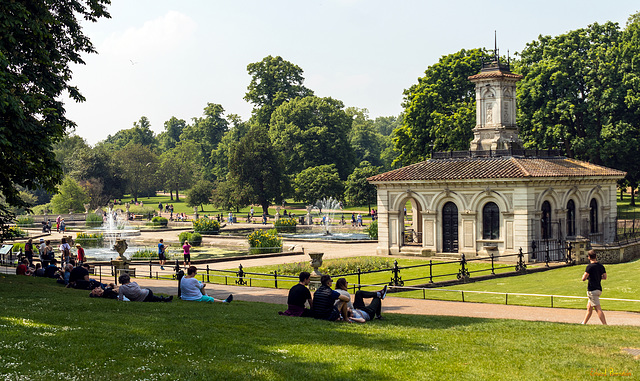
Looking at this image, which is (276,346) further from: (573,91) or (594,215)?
(573,91)

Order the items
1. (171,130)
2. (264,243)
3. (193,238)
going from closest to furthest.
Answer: (264,243) → (193,238) → (171,130)

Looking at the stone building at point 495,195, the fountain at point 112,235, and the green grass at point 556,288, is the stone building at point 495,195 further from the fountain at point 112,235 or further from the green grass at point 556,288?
the fountain at point 112,235

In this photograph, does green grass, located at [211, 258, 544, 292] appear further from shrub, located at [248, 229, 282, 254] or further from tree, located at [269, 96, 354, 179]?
tree, located at [269, 96, 354, 179]

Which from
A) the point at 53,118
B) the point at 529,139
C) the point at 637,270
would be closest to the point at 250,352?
the point at 53,118

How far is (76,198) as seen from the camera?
293 ft

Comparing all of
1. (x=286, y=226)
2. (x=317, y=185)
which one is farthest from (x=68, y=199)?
(x=286, y=226)

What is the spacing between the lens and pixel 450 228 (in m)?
40.2

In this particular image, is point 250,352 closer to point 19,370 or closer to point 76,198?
point 19,370

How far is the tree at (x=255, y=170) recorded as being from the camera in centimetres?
8594

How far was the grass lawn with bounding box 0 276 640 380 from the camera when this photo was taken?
10461 mm

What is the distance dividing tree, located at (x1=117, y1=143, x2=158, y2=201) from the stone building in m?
84.1

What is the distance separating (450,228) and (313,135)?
62.8 metres

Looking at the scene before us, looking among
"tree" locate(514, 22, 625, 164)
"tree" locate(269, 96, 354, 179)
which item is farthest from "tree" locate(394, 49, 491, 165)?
"tree" locate(269, 96, 354, 179)

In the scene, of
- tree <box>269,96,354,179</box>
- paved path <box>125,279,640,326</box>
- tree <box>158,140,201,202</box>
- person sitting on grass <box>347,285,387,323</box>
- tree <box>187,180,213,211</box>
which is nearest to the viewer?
person sitting on grass <box>347,285,387,323</box>
